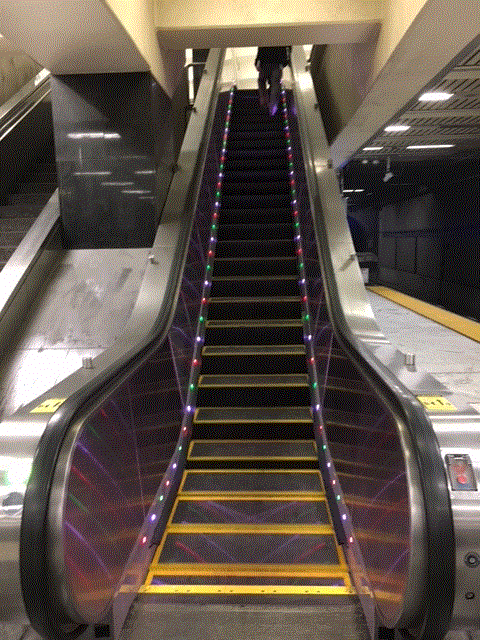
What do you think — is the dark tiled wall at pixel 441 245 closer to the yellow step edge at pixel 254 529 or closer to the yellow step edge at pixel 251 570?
the yellow step edge at pixel 254 529

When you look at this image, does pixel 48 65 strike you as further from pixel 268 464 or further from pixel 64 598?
pixel 64 598

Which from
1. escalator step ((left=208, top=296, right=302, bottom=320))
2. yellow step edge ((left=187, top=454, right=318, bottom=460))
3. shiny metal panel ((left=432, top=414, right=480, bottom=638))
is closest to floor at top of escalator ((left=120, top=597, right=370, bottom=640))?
shiny metal panel ((left=432, top=414, right=480, bottom=638))

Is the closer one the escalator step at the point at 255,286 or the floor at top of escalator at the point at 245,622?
the floor at top of escalator at the point at 245,622

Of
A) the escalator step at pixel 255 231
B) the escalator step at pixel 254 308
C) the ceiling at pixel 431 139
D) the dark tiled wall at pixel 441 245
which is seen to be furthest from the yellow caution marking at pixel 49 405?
the dark tiled wall at pixel 441 245

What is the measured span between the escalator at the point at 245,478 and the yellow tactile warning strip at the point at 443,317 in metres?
2.41

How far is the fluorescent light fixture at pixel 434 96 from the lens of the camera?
5.20 metres

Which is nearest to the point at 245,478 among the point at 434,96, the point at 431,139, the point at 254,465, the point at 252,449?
the point at 254,465

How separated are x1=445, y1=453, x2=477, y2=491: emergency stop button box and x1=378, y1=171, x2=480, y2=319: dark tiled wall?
1029 centimetres

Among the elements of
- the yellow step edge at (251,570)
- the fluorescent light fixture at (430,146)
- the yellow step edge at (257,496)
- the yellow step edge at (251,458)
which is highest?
the fluorescent light fixture at (430,146)

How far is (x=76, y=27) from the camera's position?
10.7 feet

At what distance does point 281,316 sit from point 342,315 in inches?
65.7

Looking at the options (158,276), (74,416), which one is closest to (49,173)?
(158,276)

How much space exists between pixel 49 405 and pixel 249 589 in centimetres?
129

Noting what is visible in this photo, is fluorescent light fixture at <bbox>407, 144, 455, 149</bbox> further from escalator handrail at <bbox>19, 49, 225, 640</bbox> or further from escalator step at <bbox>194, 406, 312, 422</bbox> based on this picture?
escalator handrail at <bbox>19, 49, 225, 640</bbox>
